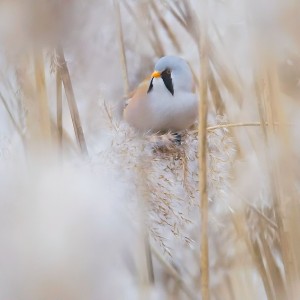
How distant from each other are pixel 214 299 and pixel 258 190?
0.19 meters

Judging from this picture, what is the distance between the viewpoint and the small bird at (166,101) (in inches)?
28.3

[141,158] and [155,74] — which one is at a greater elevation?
[155,74]

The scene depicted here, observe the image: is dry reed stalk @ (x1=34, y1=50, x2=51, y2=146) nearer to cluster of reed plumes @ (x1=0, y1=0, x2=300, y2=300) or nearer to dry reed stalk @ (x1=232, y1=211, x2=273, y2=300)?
cluster of reed plumes @ (x1=0, y1=0, x2=300, y2=300)

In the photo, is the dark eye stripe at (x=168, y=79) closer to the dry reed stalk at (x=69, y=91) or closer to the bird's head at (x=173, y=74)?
the bird's head at (x=173, y=74)

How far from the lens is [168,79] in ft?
2.41

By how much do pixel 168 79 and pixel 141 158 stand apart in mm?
218

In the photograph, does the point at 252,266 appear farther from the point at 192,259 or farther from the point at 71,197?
the point at 71,197

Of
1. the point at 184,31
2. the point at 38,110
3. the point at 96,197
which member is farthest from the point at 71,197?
the point at 184,31

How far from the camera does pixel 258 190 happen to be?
72 centimetres

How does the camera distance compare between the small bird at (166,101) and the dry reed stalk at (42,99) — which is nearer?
the dry reed stalk at (42,99)

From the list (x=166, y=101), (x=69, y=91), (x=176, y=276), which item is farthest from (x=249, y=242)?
(x=69, y=91)

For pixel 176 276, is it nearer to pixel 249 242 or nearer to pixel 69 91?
pixel 249 242

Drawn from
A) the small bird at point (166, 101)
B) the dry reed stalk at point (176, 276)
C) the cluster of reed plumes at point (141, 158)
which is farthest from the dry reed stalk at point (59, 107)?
the dry reed stalk at point (176, 276)

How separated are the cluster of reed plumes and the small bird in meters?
0.04
